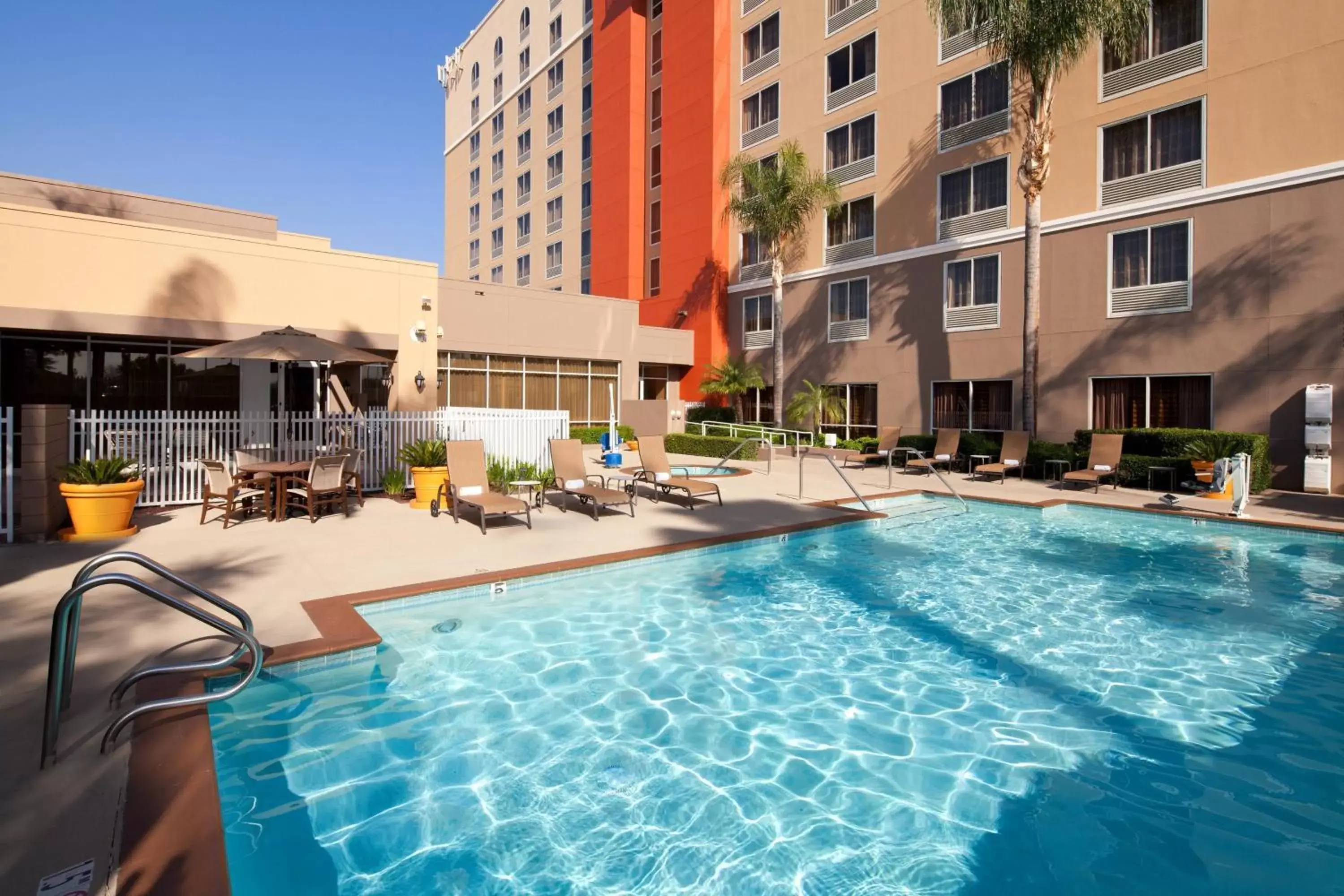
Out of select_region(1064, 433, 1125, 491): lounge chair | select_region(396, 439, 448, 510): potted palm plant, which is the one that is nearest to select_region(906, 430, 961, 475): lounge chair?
select_region(1064, 433, 1125, 491): lounge chair

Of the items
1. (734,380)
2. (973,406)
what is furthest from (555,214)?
(973,406)

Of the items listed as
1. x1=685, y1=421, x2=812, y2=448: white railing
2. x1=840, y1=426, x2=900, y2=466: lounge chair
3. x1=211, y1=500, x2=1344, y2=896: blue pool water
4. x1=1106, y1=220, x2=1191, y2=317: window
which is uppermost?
x1=1106, y1=220, x2=1191, y2=317: window

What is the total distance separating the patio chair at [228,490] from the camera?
926cm

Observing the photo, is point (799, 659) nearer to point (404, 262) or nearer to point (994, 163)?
point (404, 262)

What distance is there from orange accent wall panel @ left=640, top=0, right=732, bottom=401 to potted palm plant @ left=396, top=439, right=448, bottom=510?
1810 cm

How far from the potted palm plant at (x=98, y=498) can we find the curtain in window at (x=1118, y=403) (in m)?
18.9

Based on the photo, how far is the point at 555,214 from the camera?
132 ft

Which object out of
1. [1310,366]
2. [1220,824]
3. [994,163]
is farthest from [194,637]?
[994,163]

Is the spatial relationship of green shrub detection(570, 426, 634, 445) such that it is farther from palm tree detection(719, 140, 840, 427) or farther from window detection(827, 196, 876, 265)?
window detection(827, 196, 876, 265)

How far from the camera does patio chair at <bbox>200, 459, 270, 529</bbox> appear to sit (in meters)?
9.26

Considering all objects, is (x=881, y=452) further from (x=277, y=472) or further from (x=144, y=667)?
(x=144, y=667)

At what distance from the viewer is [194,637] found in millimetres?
4953

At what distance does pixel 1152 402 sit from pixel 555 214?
3236cm

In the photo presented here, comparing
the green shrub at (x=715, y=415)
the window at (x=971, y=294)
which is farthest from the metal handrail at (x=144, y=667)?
the green shrub at (x=715, y=415)
